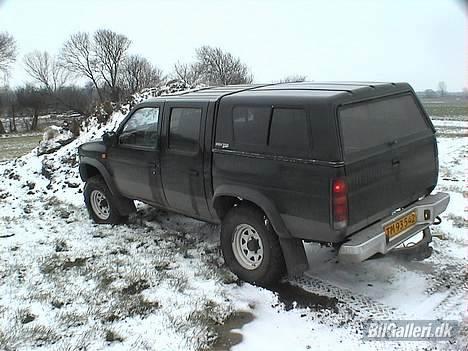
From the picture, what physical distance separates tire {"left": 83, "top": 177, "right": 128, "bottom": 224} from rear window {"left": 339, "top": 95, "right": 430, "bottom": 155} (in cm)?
376

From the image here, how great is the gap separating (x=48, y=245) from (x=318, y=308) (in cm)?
361

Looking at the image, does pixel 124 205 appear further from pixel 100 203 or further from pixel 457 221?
pixel 457 221

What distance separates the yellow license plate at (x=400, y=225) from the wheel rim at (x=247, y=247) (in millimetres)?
1183

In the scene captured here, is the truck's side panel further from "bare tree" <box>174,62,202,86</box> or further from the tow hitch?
"bare tree" <box>174,62,202,86</box>

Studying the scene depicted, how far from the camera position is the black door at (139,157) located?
5430mm

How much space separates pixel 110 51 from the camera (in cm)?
5644

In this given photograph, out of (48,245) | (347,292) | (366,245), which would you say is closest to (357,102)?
(366,245)

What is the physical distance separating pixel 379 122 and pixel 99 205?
14.3ft

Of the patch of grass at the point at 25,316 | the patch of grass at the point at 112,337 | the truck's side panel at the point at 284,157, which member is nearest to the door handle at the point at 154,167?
the truck's side panel at the point at 284,157

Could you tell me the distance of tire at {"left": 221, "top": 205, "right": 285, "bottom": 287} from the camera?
167 inches

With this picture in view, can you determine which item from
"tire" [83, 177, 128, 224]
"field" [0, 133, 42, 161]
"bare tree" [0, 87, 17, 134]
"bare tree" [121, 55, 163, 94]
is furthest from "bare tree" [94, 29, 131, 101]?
"tire" [83, 177, 128, 224]

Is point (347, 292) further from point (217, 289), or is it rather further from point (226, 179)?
point (226, 179)

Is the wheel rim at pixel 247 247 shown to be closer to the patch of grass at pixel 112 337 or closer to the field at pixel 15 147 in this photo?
the patch of grass at pixel 112 337

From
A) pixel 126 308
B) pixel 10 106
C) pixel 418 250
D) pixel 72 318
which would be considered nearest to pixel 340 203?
pixel 418 250
